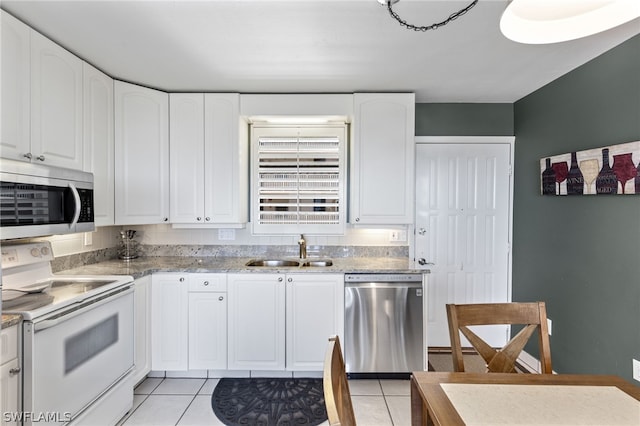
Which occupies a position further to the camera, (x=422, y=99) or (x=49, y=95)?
(x=422, y=99)

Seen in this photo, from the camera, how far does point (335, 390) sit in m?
0.85

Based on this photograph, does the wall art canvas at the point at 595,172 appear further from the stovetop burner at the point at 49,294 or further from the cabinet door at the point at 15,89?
the cabinet door at the point at 15,89

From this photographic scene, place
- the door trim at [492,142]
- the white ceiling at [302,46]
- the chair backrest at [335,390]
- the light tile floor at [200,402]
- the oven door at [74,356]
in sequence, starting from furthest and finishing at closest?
the door trim at [492,142]
the light tile floor at [200,402]
the white ceiling at [302,46]
the oven door at [74,356]
the chair backrest at [335,390]

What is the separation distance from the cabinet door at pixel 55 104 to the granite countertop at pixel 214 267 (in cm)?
84

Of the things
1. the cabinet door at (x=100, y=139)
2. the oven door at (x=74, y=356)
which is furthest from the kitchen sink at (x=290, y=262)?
the cabinet door at (x=100, y=139)

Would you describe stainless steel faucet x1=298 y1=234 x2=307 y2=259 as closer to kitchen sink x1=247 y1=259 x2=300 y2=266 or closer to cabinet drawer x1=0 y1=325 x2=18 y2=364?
kitchen sink x1=247 y1=259 x2=300 y2=266

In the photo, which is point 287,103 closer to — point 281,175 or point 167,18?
point 281,175

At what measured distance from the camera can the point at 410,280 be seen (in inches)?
98.5

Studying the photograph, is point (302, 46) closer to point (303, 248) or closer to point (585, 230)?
point (303, 248)

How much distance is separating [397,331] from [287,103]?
7.03 ft

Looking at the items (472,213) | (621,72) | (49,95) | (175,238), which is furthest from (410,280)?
(49,95)

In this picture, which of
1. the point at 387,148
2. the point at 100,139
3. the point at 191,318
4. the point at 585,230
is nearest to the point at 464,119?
the point at 387,148

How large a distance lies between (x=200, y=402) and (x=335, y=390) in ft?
6.35

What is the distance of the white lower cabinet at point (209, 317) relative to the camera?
254 centimetres
